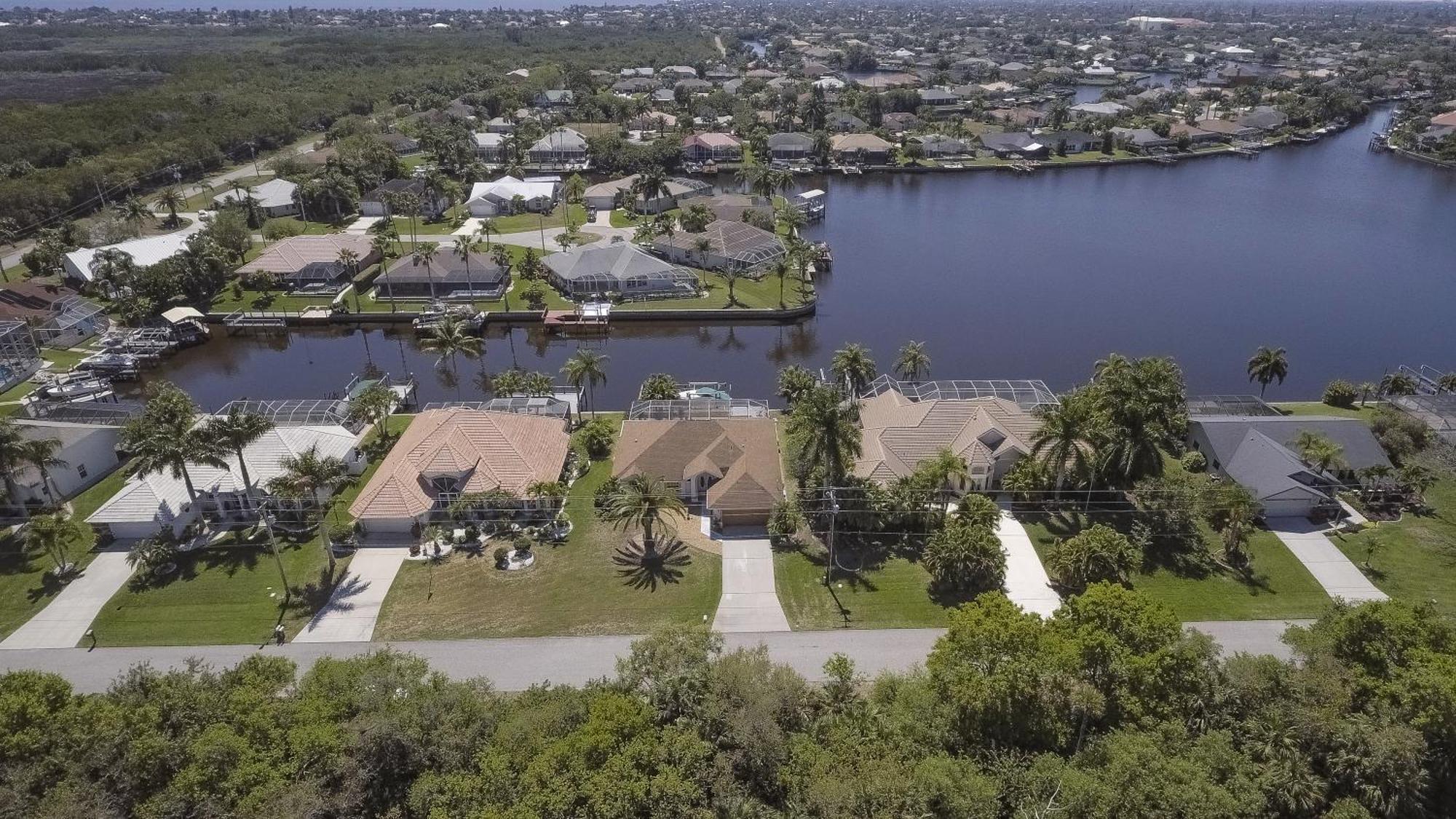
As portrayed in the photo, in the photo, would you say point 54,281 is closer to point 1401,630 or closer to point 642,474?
point 642,474

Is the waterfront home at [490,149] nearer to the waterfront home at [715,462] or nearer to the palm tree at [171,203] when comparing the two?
the palm tree at [171,203]

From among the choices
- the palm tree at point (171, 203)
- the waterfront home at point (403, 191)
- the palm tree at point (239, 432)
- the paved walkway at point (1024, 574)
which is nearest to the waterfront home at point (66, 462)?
the palm tree at point (239, 432)

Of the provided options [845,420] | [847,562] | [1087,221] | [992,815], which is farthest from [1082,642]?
[1087,221]

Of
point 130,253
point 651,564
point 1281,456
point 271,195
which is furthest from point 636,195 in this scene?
point 1281,456

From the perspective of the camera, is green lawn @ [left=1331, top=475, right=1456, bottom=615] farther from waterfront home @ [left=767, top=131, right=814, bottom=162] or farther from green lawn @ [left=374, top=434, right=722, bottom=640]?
waterfront home @ [left=767, top=131, right=814, bottom=162]

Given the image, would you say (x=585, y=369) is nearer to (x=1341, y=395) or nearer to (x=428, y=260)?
(x=428, y=260)

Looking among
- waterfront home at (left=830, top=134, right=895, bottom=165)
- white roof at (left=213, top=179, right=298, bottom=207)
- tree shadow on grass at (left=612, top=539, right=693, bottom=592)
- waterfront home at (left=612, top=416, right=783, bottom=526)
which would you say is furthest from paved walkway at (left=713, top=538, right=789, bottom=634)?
waterfront home at (left=830, top=134, right=895, bottom=165)
